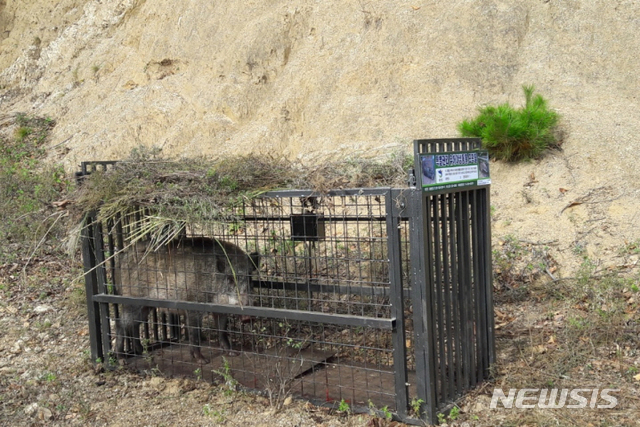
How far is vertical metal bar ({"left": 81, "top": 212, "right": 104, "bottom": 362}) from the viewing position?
598 cm

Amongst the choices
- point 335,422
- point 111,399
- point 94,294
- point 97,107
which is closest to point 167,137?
point 97,107

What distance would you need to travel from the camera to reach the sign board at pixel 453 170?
4.36 metres

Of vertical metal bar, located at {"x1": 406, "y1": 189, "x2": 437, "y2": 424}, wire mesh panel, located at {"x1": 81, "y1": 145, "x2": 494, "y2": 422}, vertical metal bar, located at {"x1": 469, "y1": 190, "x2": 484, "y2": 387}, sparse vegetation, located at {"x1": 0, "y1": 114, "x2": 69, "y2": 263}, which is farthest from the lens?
sparse vegetation, located at {"x1": 0, "y1": 114, "x2": 69, "y2": 263}

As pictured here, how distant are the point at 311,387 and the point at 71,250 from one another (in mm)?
2556

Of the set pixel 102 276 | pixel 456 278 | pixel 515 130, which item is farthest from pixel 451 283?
pixel 515 130

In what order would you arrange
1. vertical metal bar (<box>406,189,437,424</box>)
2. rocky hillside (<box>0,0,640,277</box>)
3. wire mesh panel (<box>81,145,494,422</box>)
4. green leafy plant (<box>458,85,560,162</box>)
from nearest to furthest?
vertical metal bar (<box>406,189,437,424</box>)
wire mesh panel (<box>81,145,494,422</box>)
rocky hillside (<box>0,0,640,277</box>)
green leafy plant (<box>458,85,560,162</box>)

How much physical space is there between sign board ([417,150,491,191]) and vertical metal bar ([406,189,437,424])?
13cm

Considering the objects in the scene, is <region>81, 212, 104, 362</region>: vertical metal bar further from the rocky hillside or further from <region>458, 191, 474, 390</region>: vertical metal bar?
the rocky hillside

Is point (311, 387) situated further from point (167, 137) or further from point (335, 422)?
point (167, 137)

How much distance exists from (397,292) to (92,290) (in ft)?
10.00

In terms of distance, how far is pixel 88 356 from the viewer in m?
6.25

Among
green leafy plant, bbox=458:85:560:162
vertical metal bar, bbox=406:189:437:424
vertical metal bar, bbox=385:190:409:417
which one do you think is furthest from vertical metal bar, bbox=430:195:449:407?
green leafy plant, bbox=458:85:560:162

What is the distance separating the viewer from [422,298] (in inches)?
172

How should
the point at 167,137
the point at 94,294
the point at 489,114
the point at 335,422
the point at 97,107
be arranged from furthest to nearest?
the point at 97,107 < the point at 167,137 < the point at 489,114 < the point at 94,294 < the point at 335,422
